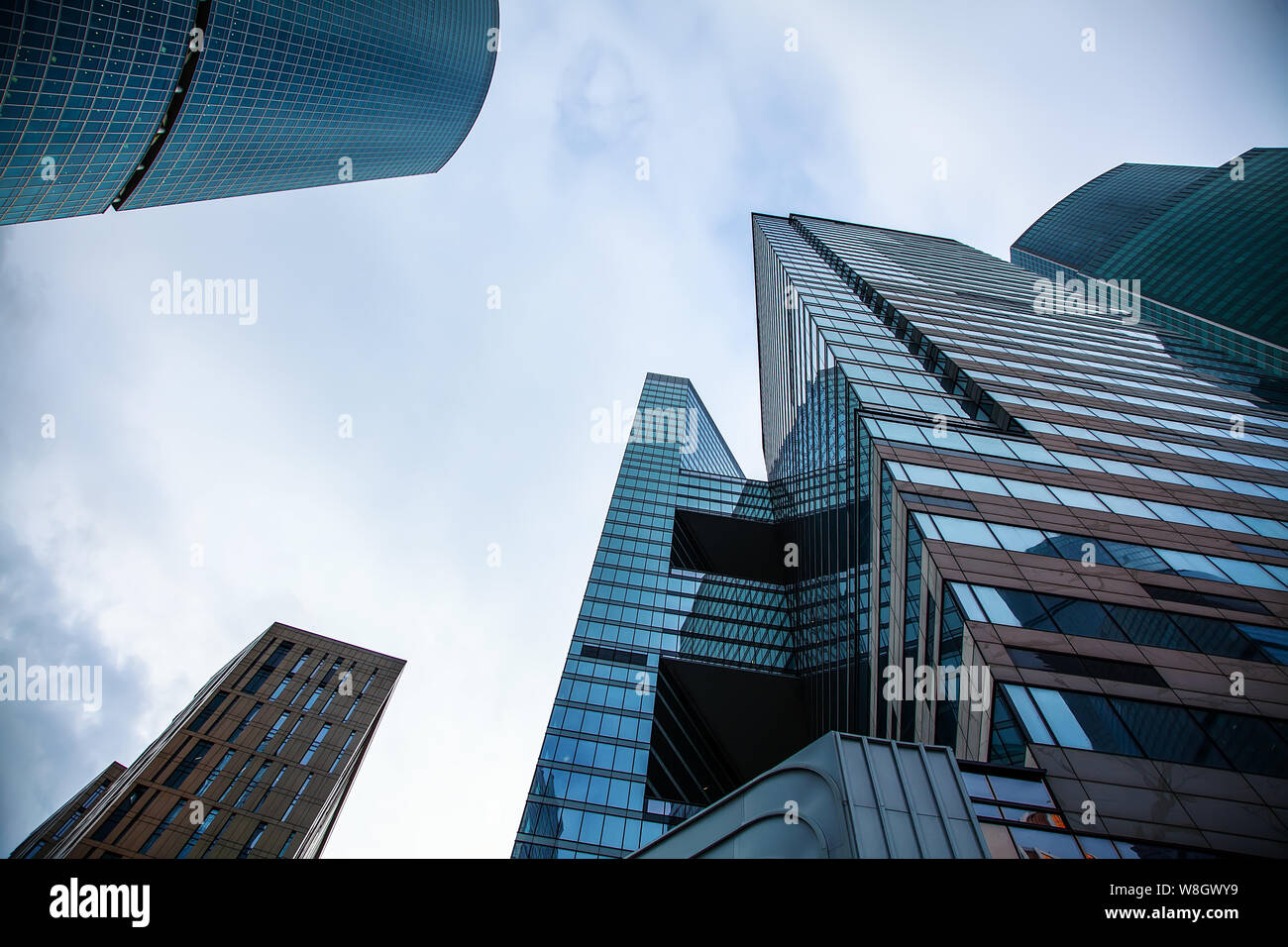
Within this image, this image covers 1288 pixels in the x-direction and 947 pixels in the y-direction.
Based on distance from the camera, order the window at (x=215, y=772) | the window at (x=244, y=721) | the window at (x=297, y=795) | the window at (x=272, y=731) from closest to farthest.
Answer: the window at (x=215, y=772), the window at (x=297, y=795), the window at (x=244, y=721), the window at (x=272, y=731)

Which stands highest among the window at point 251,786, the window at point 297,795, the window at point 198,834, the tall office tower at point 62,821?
the window at point 251,786

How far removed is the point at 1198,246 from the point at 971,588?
126 meters

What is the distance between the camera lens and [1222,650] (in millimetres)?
16516

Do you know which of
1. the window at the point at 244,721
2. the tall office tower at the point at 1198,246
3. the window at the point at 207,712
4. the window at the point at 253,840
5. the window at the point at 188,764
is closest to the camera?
the window at the point at 253,840

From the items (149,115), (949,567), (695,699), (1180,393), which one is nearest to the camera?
(949,567)

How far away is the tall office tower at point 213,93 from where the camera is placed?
4816 centimetres

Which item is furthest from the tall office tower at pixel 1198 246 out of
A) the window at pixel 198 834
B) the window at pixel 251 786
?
the window at pixel 198 834

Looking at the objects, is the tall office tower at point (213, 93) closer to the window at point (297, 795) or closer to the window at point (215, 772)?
the window at point (215, 772)

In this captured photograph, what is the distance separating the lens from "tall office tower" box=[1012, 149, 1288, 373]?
85625 mm

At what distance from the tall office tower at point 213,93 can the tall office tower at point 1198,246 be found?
352ft
